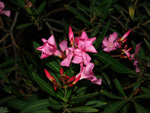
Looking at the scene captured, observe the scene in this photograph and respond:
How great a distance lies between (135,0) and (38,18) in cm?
104

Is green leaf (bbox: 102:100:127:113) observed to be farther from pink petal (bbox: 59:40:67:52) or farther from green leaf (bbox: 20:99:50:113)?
pink petal (bbox: 59:40:67:52)

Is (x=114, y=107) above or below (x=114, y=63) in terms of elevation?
below

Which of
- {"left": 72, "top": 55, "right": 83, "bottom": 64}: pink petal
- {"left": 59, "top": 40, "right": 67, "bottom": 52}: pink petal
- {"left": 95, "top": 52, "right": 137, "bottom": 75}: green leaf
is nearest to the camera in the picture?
{"left": 72, "top": 55, "right": 83, "bottom": 64}: pink petal

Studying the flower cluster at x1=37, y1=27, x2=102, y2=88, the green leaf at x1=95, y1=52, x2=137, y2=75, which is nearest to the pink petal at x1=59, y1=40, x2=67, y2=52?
the flower cluster at x1=37, y1=27, x2=102, y2=88

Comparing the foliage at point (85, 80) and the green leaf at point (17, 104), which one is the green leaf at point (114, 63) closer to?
the foliage at point (85, 80)

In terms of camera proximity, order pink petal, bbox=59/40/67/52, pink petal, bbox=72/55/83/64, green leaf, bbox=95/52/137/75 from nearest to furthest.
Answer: pink petal, bbox=72/55/83/64
pink petal, bbox=59/40/67/52
green leaf, bbox=95/52/137/75

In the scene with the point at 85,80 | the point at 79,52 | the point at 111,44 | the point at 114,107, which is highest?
the point at 111,44

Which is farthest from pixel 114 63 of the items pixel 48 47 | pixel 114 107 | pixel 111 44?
pixel 48 47

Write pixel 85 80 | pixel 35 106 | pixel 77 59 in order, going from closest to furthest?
pixel 77 59, pixel 35 106, pixel 85 80

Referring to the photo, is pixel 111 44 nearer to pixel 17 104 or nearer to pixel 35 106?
pixel 35 106

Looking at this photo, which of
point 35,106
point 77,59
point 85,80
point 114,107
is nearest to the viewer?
point 77,59

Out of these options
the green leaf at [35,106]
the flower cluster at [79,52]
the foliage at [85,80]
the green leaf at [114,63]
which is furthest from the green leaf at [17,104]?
the green leaf at [114,63]

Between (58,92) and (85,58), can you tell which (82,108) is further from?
(85,58)

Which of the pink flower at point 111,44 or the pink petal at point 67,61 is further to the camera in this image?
the pink flower at point 111,44
